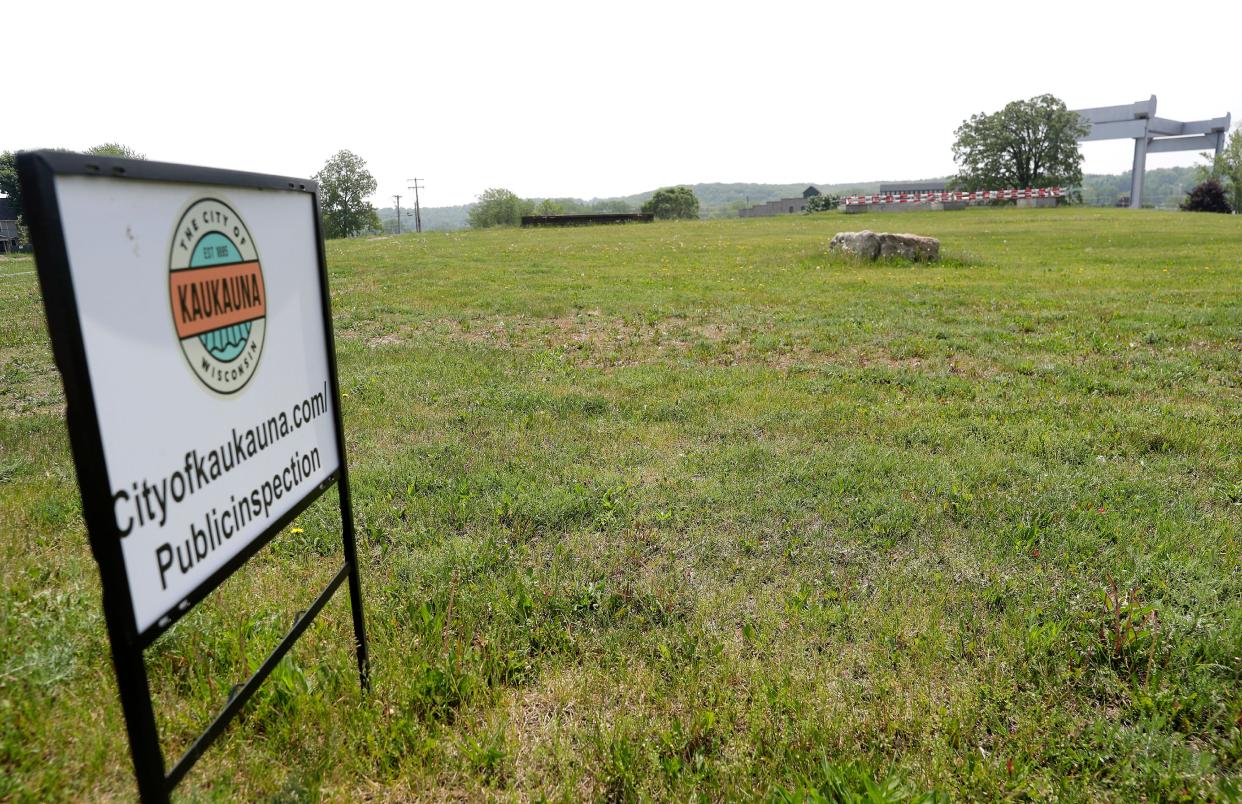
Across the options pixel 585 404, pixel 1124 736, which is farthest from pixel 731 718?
pixel 585 404

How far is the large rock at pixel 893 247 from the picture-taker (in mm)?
18266

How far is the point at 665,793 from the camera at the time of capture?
98.0 inches

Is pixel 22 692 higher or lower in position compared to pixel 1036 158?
lower

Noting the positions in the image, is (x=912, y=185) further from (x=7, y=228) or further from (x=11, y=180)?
(x=7, y=228)

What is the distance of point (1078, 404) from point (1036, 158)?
78.0m

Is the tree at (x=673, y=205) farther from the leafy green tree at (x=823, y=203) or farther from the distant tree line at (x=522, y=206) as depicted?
the leafy green tree at (x=823, y=203)

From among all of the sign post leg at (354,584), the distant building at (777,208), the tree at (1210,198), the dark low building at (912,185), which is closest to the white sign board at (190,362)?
the sign post leg at (354,584)

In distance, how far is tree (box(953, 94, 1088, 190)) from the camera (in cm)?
6950

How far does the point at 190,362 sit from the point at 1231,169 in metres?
102

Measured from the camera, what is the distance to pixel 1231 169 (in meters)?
75.6

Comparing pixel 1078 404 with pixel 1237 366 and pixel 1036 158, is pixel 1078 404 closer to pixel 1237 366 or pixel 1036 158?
pixel 1237 366

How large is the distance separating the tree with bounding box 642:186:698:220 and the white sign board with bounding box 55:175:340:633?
7865 centimetres

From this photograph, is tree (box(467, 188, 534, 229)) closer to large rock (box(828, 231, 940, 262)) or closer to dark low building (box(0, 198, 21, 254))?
dark low building (box(0, 198, 21, 254))

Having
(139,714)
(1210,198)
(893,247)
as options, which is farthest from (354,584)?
(1210,198)
